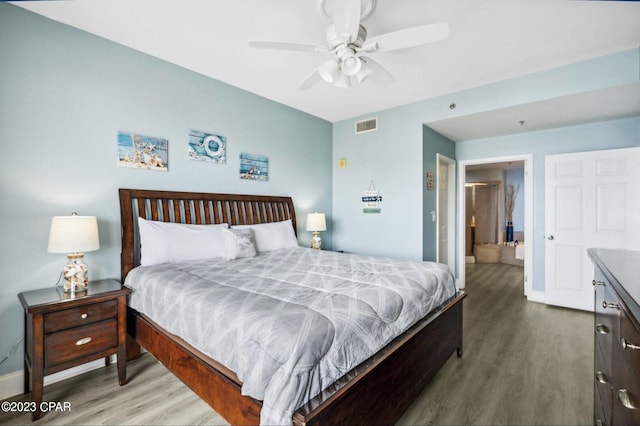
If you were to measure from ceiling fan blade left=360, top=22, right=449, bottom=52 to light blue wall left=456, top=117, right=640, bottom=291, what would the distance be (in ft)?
11.0

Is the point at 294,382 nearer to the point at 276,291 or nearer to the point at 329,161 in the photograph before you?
the point at 276,291

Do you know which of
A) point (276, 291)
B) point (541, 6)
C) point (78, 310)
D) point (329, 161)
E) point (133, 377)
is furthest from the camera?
point (329, 161)

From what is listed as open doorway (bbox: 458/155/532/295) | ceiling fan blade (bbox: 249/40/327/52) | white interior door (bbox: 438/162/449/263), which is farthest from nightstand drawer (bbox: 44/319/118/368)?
open doorway (bbox: 458/155/532/295)

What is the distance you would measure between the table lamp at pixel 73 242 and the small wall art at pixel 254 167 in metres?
1.80

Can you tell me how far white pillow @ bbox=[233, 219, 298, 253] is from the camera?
334 centimetres

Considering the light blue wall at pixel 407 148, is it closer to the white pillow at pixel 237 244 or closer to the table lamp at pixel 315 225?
the table lamp at pixel 315 225

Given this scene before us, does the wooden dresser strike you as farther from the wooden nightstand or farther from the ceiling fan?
the wooden nightstand

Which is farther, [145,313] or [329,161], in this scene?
[329,161]

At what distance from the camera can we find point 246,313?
1382 millimetres

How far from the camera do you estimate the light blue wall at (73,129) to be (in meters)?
2.14

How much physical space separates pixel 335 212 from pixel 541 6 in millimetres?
3552

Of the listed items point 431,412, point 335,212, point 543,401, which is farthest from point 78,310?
point 335,212

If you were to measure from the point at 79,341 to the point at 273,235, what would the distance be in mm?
1963

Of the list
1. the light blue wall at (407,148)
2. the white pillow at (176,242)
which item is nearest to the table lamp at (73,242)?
the white pillow at (176,242)
